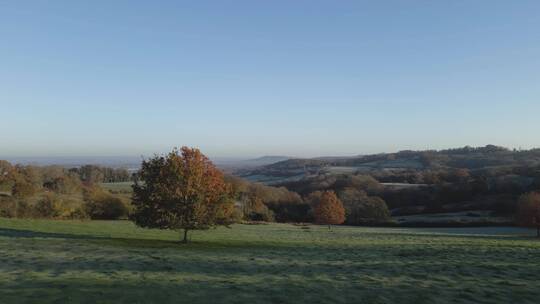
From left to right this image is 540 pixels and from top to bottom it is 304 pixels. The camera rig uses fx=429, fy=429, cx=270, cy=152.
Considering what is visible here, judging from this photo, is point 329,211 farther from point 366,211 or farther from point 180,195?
point 180,195

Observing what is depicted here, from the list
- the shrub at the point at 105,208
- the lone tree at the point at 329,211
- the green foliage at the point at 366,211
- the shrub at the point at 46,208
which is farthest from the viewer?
the green foliage at the point at 366,211

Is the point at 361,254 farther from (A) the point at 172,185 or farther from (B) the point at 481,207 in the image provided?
(B) the point at 481,207

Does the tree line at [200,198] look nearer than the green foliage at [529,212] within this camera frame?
Yes

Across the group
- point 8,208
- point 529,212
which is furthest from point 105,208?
point 529,212

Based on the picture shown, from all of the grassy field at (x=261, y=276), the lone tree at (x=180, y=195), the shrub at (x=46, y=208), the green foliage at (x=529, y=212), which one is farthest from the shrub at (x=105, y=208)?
the green foliage at (x=529, y=212)

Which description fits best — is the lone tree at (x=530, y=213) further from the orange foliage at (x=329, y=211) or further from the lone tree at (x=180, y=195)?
the lone tree at (x=180, y=195)

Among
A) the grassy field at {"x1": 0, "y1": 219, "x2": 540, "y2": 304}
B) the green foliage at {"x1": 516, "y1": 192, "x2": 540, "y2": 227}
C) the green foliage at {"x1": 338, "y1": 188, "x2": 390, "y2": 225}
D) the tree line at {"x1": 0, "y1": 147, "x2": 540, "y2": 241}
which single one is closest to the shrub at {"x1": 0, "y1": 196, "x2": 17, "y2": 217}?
the tree line at {"x1": 0, "y1": 147, "x2": 540, "y2": 241}

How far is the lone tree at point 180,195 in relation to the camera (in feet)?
123

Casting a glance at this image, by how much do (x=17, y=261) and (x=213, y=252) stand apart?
12427 millimetres

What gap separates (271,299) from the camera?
15281 mm

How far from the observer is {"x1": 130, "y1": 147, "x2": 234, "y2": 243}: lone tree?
123 feet

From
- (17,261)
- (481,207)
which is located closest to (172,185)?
(17,261)

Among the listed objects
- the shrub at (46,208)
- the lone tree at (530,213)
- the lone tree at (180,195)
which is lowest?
the shrub at (46,208)

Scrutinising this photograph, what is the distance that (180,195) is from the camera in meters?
37.5
